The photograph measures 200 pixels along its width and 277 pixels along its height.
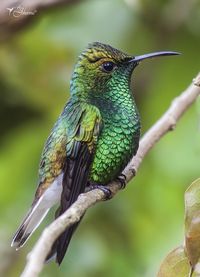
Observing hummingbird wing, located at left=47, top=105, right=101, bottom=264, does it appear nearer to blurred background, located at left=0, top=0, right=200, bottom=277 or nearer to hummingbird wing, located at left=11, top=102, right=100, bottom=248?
hummingbird wing, located at left=11, top=102, right=100, bottom=248

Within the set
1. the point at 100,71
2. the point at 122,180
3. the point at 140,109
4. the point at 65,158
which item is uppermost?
the point at 100,71

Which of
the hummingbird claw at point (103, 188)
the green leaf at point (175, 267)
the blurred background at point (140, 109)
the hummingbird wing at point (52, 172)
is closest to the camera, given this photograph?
the green leaf at point (175, 267)

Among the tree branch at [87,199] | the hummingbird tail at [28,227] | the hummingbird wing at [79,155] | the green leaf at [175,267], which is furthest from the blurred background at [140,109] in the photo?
the green leaf at [175,267]

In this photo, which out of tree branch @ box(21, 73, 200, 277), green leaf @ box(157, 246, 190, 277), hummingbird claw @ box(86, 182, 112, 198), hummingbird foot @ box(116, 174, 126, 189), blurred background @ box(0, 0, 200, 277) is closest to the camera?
tree branch @ box(21, 73, 200, 277)

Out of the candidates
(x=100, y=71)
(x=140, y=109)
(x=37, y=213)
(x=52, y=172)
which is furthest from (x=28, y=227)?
(x=140, y=109)

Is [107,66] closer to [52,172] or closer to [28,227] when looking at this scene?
[52,172]

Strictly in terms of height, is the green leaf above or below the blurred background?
above

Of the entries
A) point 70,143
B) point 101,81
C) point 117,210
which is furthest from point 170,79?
point 70,143

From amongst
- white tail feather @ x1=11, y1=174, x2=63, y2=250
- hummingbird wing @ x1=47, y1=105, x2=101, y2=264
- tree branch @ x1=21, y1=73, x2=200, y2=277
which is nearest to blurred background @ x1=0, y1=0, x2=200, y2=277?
tree branch @ x1=21, y1=73, x2=200, y2=277

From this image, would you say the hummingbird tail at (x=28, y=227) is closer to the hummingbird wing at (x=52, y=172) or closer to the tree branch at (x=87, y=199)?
the hummingbird wing at (x=52, y=172)
